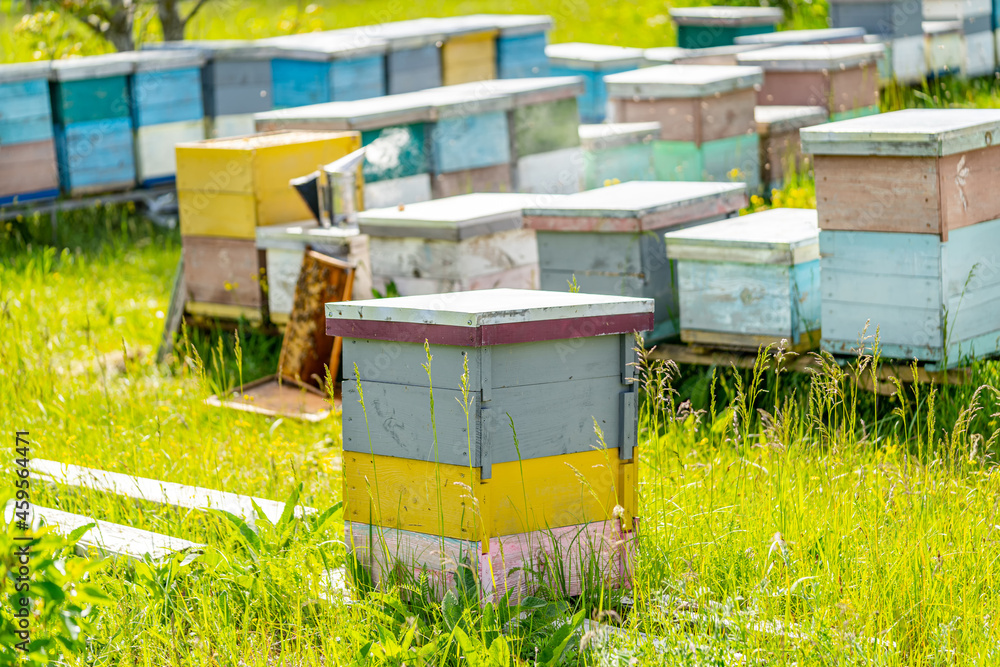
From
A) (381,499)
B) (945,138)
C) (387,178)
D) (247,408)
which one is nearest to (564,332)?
(381,499)

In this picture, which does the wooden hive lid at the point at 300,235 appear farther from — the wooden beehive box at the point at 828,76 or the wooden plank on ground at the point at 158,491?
the wooden beehive box at the point at 828,76

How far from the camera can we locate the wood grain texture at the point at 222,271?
6215 millimetres

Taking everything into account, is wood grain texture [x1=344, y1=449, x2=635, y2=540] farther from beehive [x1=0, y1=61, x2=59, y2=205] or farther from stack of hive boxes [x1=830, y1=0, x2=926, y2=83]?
stack of hive boxes [x1=830, y1=0, x2=926, y2=83]

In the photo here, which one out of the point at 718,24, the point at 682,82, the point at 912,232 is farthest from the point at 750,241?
the point at 718,24

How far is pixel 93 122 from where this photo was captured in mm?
8844

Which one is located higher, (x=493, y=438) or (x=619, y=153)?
(x=619, y=153)

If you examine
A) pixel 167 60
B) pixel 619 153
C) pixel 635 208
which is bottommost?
pixel 635 208

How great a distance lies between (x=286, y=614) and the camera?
3.28 meters

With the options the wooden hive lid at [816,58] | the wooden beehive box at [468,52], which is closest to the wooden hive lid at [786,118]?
the wooden hive lid at [816,58]

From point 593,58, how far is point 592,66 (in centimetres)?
9

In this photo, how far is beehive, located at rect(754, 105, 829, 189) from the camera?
7.48 meters

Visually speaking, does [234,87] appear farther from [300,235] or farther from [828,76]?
[828,76]

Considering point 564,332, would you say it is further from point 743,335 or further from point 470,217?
point 470,217

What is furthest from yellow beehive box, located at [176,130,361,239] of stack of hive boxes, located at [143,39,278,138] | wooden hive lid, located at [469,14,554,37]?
wooden hive lid, located at [469,14,554,37]
